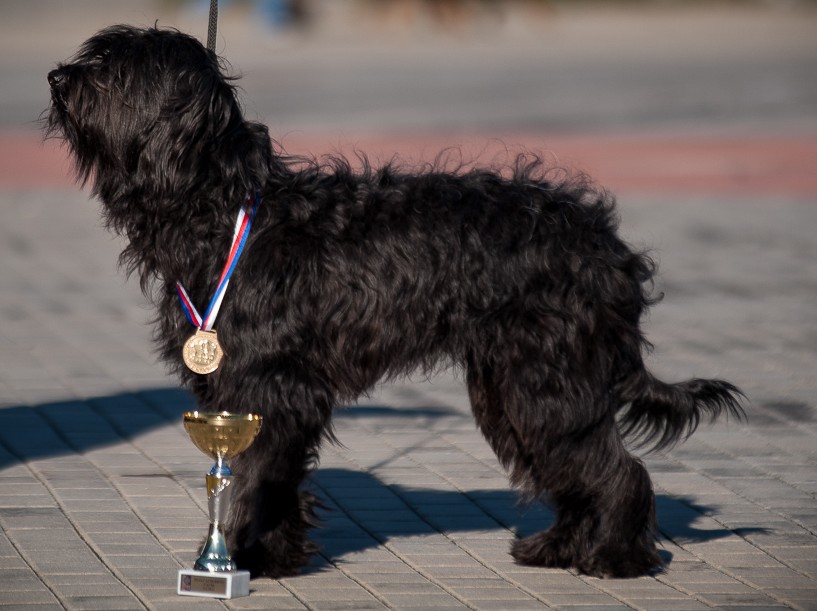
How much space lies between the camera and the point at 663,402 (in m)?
5.09

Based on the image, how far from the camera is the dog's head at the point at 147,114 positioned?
4582 millimetres

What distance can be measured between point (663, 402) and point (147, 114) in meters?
2.12

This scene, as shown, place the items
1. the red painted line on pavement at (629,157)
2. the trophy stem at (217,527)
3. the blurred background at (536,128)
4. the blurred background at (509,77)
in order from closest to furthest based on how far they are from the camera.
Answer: the trophy stem at (217,527), the blurred background at (536,128), the red painted line on pavement at (629,157), the blurred background at (509,77)

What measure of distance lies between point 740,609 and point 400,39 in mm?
35194

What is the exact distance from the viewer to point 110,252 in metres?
13.0

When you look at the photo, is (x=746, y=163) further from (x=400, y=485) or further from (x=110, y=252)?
(x=400, y=485)

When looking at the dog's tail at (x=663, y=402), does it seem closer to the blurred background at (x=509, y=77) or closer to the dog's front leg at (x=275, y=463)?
the dog's front leg at (x=275, y=463)

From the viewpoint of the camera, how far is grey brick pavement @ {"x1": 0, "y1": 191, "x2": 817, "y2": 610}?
489 centimetres

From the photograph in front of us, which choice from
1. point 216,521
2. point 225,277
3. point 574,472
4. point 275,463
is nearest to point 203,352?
point 225,277

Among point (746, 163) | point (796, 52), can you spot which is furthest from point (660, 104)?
point (796, 52)

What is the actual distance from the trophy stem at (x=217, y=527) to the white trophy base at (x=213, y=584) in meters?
0.03

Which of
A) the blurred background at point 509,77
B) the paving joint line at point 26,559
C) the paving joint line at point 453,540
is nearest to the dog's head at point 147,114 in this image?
the blurred background at point 509,77

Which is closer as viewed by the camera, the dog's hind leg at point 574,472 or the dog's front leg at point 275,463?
the dog's front leg at point 275,463

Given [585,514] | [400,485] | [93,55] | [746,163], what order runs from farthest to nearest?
[746,163]
[400,485]
[585,514]
[93,55]
